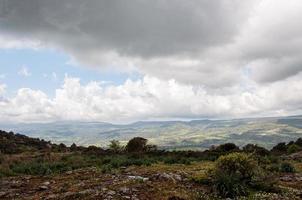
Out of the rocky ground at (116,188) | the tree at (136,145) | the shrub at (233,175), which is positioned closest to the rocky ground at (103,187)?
the rocky ground at (116,188)

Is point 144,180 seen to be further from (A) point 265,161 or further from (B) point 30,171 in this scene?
(A) point 265,161

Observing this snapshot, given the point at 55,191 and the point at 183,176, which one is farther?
the point at 183,176

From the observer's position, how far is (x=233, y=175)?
1534 cm

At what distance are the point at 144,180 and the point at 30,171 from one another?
408 inches

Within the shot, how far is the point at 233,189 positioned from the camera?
14.6 metres

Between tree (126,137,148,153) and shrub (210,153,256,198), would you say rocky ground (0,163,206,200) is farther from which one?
tree (126,137,148,153)

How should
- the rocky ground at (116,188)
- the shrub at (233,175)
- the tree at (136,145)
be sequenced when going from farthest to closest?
the tree at (136,145)
the shrub at (233,175)
the rocky ground at (116,188)

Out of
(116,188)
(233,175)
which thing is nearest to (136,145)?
(116,188)

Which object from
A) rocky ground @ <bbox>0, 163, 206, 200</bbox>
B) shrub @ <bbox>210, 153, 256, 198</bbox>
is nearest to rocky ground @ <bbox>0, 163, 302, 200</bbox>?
rocky ground @ <bbox>0, 163, 206, 200</bbox>

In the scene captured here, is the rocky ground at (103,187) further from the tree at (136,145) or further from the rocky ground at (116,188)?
the tree at (136,145)

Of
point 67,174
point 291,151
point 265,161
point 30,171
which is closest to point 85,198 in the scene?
point 67,174

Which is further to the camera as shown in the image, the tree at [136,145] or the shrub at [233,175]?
the tree at [136,145]

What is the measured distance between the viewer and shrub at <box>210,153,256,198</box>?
14789 millimetres

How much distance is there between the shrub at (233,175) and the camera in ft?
48.5
